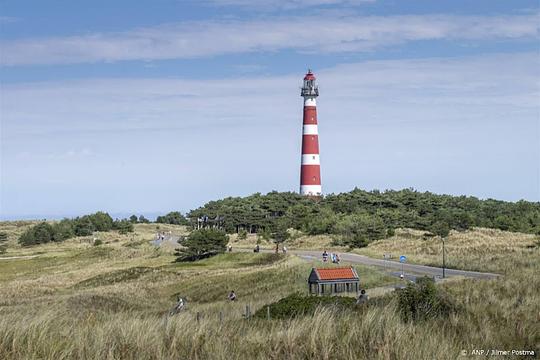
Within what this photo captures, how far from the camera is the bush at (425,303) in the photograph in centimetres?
1394

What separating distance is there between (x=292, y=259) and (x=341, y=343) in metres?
49.6

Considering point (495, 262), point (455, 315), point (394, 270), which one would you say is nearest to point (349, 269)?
point (394, 270)

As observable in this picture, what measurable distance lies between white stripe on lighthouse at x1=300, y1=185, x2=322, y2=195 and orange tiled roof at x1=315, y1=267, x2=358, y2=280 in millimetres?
59808

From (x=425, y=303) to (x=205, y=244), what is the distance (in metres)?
57.7

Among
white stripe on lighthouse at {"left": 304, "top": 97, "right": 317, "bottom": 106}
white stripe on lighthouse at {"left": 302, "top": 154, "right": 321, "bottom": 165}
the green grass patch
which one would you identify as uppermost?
white stripe on lighthouse at {"left": 304, "top": 97, "right": 317, "bottom": 106}

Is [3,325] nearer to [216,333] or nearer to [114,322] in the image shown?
[114,322]

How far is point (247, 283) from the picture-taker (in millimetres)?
48750

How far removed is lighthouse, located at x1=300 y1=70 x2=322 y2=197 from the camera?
9462 centimetres

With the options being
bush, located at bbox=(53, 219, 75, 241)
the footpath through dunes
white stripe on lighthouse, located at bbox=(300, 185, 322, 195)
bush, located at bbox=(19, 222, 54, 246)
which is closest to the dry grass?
the footpath through dunes

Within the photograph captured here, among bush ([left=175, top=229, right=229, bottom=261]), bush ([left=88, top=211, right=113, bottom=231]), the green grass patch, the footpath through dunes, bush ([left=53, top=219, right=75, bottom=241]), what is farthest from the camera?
bush ([left=88, top=211, right=113, bottom=231])

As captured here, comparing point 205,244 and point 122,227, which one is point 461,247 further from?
point 122,227

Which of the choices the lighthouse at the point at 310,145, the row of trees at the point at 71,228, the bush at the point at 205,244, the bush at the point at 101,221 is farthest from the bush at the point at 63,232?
the bush at the point at 205,244

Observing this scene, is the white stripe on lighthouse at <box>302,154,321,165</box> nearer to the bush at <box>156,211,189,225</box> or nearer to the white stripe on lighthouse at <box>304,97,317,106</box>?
the white stripe on lighthouse at <box>304,97,317,106</box>

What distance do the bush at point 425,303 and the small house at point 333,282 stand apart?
21830mm
